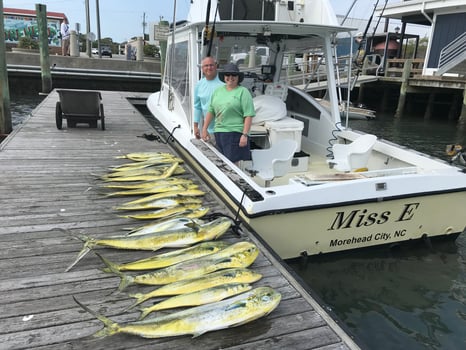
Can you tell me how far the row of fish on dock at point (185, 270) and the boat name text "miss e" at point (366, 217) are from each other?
1.23 meters

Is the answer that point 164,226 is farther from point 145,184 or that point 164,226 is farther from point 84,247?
point 145,184

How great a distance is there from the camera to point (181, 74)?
22.5 feet

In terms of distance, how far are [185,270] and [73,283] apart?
0.84 meters

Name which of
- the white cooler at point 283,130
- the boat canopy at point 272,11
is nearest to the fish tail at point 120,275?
the white cooler at point 283,130

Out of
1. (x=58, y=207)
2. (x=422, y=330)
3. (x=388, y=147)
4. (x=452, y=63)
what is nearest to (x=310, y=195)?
(x=422, y=330)

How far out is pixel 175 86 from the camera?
7.40 m

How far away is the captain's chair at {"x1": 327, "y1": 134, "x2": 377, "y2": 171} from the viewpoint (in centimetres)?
534

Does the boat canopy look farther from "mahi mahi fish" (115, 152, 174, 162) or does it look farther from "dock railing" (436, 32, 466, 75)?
"dock railing" (436, 32, 466, 75)

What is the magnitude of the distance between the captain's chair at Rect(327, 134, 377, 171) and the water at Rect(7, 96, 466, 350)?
1252 millimetres

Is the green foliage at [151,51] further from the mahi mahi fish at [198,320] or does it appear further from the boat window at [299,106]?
the mahi mahi fish at [198,320]

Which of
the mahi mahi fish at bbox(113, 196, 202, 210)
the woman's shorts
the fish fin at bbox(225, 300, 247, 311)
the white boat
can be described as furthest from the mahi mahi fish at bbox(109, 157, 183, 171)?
the fish fin at bbox(225, 300, 247, 311)

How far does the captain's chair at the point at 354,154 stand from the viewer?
534 cm

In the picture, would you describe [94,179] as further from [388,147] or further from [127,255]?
[388,147]

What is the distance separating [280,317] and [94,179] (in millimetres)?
3555
